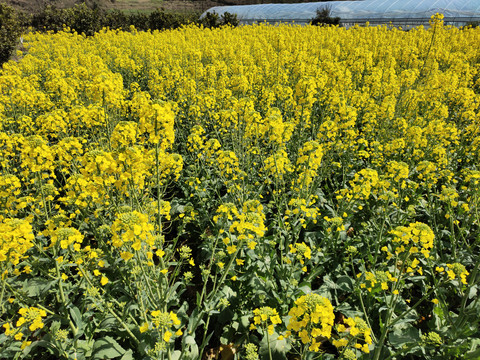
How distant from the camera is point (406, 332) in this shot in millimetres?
2611

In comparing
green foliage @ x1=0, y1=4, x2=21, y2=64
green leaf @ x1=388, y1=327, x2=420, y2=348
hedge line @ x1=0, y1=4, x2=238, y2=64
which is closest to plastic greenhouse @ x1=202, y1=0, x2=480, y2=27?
hedge line @ x1=0, y1=4, x2=238, y2=64

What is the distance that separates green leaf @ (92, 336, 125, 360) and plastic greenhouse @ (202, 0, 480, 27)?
29062 millimetres

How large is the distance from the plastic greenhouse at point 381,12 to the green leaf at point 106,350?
2906cm

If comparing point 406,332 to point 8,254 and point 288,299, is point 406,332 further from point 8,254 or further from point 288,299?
point 8,254

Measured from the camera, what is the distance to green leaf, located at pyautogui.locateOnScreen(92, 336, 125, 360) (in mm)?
2336

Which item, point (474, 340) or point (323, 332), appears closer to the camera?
point (323, 332)

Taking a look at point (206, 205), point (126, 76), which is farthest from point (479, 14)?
point (206, 205)

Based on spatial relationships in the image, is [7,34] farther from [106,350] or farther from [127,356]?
[127,356]

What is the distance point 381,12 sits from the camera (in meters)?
25.7

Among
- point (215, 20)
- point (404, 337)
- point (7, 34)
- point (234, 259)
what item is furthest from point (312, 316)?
point (215, 20)

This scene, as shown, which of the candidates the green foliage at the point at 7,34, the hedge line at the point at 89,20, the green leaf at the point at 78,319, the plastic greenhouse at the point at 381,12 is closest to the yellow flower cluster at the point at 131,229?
the green leaf at the point at 78,319

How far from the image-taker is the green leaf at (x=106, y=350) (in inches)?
92.0

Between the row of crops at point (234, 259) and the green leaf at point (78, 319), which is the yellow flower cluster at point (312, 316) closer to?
the row of crops at point (234, 259)

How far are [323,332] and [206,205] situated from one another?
9.33 ft
